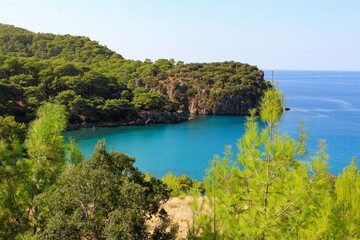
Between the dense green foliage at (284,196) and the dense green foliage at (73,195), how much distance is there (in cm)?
179

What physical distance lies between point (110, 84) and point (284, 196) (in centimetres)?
4115

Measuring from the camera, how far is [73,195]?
5484 millimetres

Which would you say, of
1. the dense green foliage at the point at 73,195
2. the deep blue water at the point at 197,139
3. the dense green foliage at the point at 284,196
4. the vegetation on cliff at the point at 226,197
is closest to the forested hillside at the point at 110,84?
the deep blue water at the point at 197,139

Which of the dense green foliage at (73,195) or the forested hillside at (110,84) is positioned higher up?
the forested hillside at (110,84)

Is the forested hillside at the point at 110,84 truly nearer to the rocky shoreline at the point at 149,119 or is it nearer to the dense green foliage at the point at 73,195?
the rocky shoreline at the point at 149,119

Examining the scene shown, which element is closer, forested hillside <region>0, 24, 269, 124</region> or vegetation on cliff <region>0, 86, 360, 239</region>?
vegetation on cliff <region>0, 86, 360, 239</region>

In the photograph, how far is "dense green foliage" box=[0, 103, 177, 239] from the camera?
5094 millimetres

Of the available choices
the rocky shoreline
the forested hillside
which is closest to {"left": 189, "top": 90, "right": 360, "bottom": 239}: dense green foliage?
the forested hillside

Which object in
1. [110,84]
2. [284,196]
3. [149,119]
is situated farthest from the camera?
[110,84]

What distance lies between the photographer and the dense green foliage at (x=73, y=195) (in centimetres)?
509

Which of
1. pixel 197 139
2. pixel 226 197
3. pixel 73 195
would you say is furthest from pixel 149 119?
pixel 226 197

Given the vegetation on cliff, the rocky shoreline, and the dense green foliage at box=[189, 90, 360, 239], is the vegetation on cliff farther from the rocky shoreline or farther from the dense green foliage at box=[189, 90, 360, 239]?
the rocky shoreline

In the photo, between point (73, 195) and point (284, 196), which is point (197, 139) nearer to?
point (73, 195)

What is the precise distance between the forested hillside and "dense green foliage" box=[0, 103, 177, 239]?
23.3 meters
